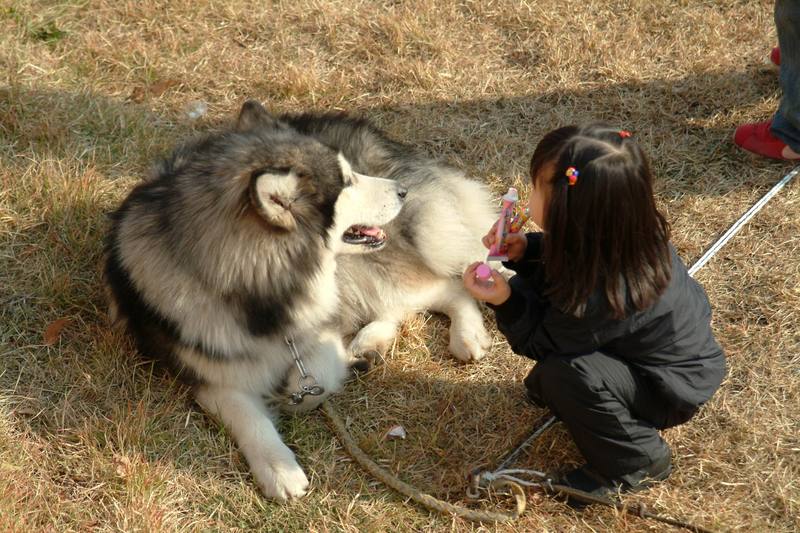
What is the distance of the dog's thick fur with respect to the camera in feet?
8.39

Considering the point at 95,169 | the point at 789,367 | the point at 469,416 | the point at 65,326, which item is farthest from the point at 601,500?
the point at 95,169

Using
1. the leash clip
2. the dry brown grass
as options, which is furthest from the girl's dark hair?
the leash clip

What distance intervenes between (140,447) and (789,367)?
8.85 feet

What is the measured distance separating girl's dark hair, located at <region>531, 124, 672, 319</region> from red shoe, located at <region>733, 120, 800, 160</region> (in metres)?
2.15

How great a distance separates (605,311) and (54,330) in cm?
237

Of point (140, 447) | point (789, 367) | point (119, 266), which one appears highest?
point (119, 266)

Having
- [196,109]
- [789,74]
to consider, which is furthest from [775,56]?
[196,109]

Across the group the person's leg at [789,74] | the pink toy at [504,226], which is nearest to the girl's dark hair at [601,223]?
the pink toy at [504,226]

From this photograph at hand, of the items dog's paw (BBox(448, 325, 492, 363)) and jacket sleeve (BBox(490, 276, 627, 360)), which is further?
dog's paw (BBox(448, 325, 492, 363))

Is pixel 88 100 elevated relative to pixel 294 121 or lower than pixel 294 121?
lower

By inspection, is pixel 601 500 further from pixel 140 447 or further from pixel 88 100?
pixel 88 100

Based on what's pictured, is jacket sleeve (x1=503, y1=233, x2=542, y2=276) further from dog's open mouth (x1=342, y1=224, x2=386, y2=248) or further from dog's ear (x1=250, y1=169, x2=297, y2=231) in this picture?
dog's ear (x1=250, y1=169, x2=297, y2=231)

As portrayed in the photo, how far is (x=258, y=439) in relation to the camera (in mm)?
2859

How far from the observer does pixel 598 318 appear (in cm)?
237
